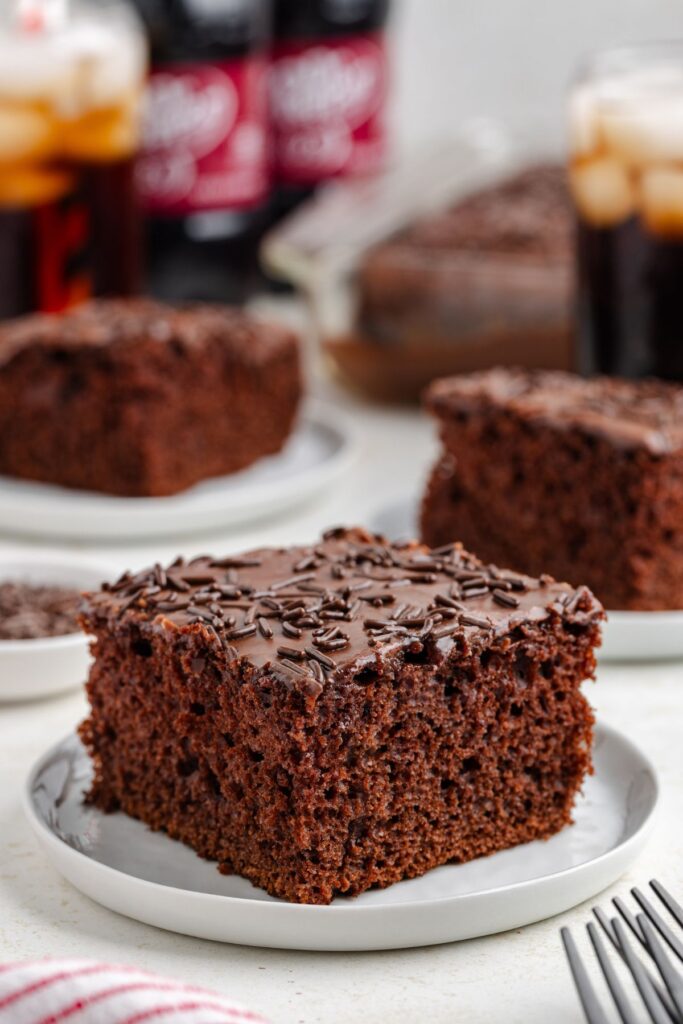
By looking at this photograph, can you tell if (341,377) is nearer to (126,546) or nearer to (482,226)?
(482,226)

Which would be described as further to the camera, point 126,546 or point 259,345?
point 259,345

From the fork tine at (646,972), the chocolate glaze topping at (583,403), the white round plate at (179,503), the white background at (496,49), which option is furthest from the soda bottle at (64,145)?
the fork tine at (646,972)

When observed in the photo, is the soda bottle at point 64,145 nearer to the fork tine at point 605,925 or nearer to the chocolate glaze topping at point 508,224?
the chocolate glaze topping at point 508,224

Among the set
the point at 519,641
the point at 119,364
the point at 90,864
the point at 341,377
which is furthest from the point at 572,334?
the point at 90,864

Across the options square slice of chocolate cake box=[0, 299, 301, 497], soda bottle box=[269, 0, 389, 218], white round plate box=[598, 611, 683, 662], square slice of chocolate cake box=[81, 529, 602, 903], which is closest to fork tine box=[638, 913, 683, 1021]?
square slice of chocolate cake box=[81, 529, 602, 903]

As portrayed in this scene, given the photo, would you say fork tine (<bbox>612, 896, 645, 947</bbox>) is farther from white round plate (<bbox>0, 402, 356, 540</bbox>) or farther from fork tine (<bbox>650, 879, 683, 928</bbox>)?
white round plate (<bbox>0, 402, 356, 540</bbox>)

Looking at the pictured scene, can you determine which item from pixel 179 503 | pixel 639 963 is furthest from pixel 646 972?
pixel 179 503
